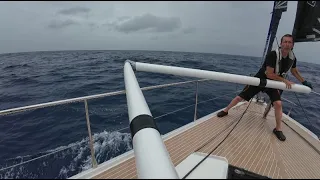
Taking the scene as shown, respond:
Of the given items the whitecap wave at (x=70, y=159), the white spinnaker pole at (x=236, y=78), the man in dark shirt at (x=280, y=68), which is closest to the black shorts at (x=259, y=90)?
the man in dark shirt at (x=280, y=68)

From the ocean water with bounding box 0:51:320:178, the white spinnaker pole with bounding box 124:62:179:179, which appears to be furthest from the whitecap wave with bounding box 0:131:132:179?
the white spinnaker pole with bounding box 124:62:179:179

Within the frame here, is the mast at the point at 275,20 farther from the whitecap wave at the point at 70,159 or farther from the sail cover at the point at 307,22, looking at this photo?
the whitecap wave at the point at 70,159

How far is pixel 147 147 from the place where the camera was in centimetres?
166

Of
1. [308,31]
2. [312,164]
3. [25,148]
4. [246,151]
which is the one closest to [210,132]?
[246,151]

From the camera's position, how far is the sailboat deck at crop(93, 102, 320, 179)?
8.70 ft

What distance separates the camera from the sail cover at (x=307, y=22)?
3.64 m

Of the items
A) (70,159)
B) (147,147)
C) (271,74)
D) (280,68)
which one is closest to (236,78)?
(271,74)

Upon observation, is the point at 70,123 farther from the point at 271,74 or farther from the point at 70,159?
the point at 271,74

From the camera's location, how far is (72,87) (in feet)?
35.5

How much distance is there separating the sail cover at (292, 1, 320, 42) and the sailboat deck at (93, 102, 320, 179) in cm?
182

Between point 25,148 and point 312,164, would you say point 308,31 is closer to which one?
point 312,164

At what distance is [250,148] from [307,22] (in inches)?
97.3

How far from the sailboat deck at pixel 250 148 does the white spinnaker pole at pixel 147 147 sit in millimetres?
770

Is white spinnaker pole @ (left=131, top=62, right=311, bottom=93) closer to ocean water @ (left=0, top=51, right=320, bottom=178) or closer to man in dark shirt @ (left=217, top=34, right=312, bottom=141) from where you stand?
man in dark shirt @ (left=217, top=34, right=312, bottom=141)
